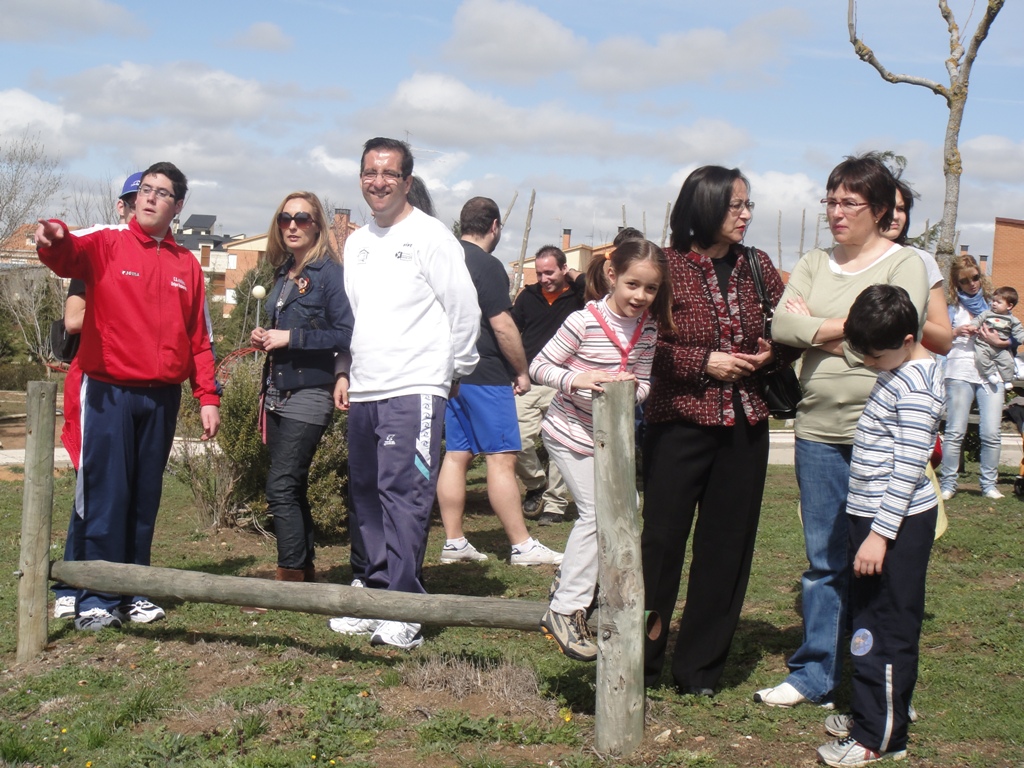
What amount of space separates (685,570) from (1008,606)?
1897mm

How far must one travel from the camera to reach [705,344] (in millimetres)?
4125

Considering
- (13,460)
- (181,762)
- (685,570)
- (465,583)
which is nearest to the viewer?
(181,762)

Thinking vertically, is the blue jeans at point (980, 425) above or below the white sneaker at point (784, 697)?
above

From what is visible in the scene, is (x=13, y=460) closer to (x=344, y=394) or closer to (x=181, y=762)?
(x=344, y=394)

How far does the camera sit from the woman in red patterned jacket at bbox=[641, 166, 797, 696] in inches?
161

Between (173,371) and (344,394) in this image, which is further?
(344,394)

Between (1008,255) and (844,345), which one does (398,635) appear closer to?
(844,345)

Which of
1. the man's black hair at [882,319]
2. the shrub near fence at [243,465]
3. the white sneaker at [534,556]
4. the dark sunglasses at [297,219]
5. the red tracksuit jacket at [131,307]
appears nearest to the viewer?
the man's black hair at [882,319]

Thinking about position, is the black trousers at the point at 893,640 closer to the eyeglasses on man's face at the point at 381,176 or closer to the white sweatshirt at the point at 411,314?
the white sweatshirt at the point at 411,314

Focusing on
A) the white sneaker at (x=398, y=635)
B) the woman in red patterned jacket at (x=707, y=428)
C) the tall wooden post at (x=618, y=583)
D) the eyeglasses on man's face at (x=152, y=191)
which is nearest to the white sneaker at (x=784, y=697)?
the woman in red patterned jacket at (x=707, y=428)

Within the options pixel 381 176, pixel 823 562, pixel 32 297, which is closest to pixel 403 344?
pixel 381 176

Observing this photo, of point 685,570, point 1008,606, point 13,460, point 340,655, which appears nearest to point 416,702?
point 340,655

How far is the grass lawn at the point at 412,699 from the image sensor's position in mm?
3775

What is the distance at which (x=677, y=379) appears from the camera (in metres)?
4.15
